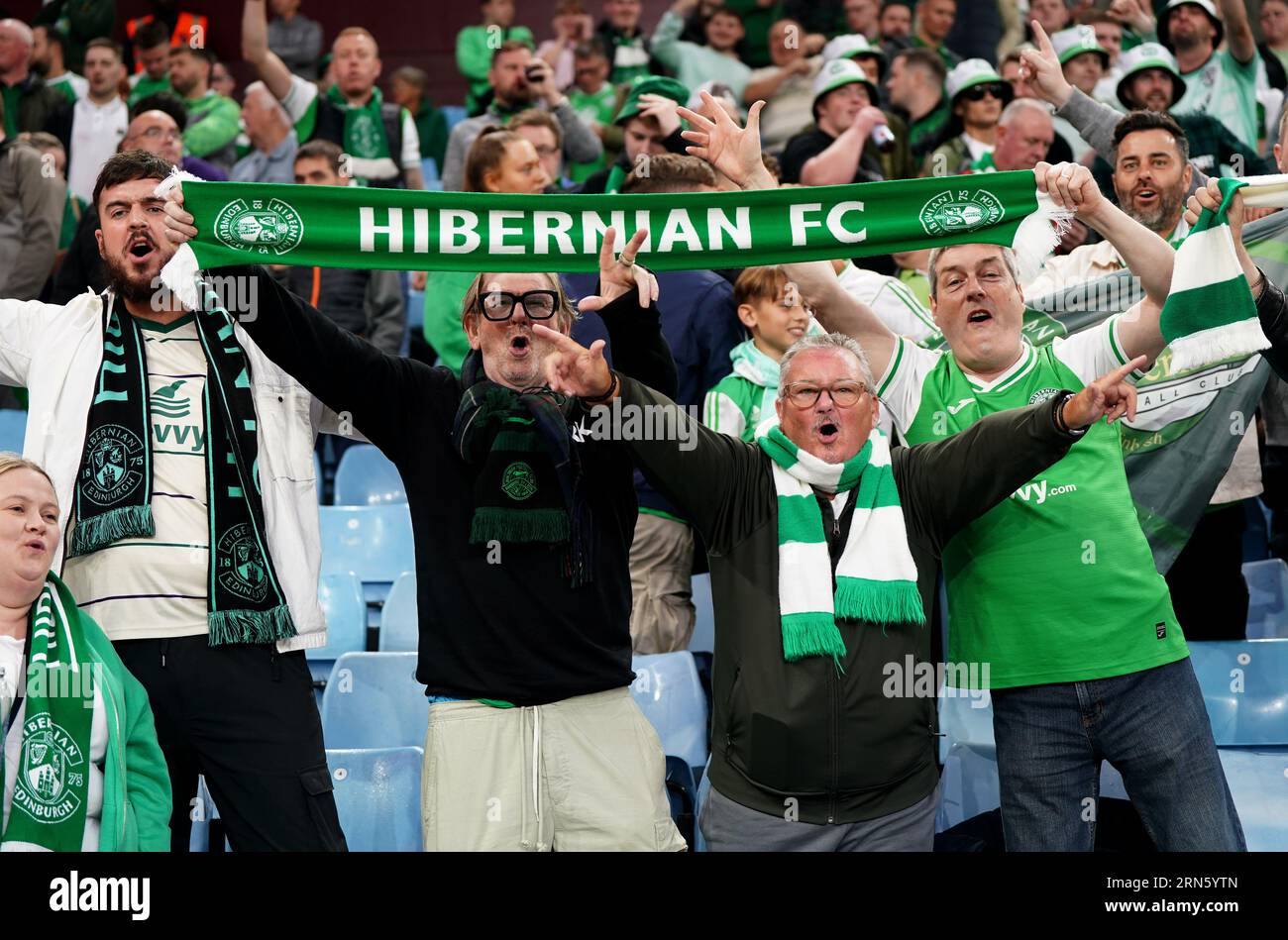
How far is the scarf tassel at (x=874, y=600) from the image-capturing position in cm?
369

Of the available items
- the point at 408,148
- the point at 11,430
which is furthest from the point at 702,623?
the point at 408,148

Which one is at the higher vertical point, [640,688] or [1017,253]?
[1017,253]

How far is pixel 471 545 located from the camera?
12.2 ft

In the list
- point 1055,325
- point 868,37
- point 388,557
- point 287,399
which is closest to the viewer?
point 287,399

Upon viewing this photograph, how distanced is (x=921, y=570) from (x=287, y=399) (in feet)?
5.58

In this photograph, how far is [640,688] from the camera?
4.90 m

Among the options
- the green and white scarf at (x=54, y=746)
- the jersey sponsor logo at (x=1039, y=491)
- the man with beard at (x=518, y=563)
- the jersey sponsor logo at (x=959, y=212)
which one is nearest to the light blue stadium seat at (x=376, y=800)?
the man with beard at (x=518, y=563)

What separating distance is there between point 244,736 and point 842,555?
152 centimetres

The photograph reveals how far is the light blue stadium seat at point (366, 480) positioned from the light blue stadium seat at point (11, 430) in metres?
1.43

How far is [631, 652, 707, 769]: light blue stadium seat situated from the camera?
192 inches

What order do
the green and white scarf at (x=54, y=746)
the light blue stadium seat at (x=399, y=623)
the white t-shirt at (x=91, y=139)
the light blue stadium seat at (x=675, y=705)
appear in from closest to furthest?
the green and white scarf at (x=54, y=746)
the light blue stadium seat at (x=675, y=705)
the light blue stadium seat at (x=399, y=623)
the white t-shirt at (x=91, y=139)

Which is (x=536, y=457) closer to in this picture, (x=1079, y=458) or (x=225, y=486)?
(x=225, y=486)

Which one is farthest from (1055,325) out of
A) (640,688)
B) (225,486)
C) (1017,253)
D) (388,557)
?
(388,557)

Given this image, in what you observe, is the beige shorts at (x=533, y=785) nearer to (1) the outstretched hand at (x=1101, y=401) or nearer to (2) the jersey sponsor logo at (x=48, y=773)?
(2) the jersey sponsor logo at (x=48, y=773)
